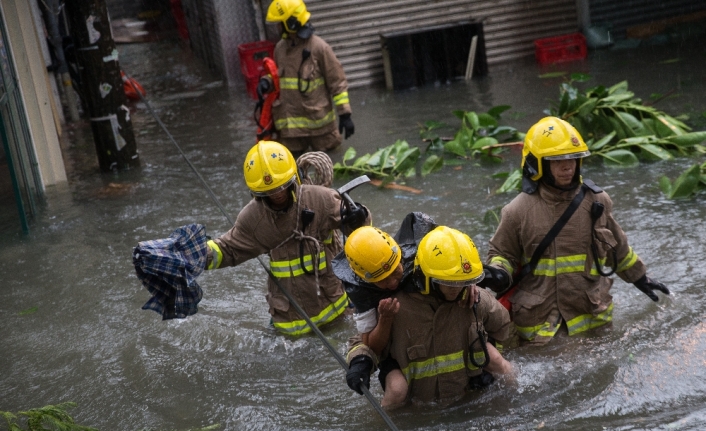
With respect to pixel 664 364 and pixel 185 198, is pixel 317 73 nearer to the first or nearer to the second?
pixel 185 198

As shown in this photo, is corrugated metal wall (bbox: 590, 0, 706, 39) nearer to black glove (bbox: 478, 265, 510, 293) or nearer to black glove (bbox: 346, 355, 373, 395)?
black glove (bbox: 478, 265, 510, 293)

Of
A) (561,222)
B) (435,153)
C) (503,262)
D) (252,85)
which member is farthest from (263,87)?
(561,222)

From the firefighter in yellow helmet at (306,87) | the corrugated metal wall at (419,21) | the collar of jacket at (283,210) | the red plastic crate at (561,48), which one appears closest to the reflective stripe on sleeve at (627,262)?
the collar of jacket at (283,210)

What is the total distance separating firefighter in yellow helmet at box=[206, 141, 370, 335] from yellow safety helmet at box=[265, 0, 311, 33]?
141 inches

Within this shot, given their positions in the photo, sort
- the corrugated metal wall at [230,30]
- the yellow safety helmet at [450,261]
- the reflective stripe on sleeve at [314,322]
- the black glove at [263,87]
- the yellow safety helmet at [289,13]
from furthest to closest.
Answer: the corrugated metal wall at [230,30], the black glove at [263,87], the yellow safety helmet at [289,13], the reflective stripe on sleeve at [314,322], the yellow safety helmet at [450,261]

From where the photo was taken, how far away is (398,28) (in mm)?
13477

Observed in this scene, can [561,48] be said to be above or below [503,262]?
above

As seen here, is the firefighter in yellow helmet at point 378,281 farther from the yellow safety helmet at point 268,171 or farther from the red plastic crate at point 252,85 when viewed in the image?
the red plastic crate at point 252,85

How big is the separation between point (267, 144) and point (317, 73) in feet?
12.6

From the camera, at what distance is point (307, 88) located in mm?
9180

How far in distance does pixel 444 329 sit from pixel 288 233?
5.09 ft

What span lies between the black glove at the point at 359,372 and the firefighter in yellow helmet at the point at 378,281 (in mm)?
10

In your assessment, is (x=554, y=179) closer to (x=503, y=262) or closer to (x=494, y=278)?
(x=503, y=262)

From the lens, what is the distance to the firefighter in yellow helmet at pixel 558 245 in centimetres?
481
